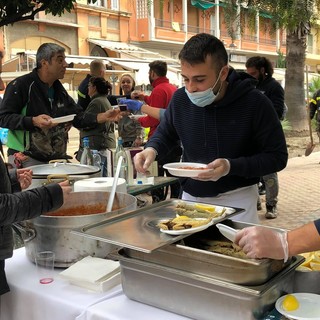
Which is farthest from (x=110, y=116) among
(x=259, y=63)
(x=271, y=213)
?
(x=271, y=213)

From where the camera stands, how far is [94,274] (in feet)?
4.97

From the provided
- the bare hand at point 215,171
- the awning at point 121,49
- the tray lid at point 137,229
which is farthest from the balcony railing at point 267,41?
the tray lid at point 137,229

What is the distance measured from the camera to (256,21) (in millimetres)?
4648

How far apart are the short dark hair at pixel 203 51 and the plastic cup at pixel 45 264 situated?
0.99 metres

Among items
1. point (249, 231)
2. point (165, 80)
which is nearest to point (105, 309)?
point (249, 231)

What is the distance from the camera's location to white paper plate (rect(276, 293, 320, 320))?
1.16 m

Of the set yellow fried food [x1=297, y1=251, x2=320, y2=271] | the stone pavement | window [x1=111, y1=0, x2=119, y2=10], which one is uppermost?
window [x1=111, y1=0, x2=119, y2=10]

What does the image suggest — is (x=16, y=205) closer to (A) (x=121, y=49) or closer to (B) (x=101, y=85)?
(B) (x=101, y=85)

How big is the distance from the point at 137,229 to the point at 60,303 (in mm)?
366

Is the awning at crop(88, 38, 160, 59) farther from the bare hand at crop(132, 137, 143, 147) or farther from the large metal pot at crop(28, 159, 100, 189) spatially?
the large metal pot at crop(28, 159, 100, 189)

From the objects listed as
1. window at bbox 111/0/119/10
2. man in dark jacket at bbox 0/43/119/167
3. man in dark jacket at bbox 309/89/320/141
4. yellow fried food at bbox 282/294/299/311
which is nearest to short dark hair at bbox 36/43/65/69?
man in dark jacket at bbox 0/43/119/167

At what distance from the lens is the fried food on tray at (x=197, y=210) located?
1.55 metres

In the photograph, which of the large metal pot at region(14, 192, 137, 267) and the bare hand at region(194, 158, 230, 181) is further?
the bare hand at region(194, 158, 230, 181)

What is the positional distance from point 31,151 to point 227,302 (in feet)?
8.28
